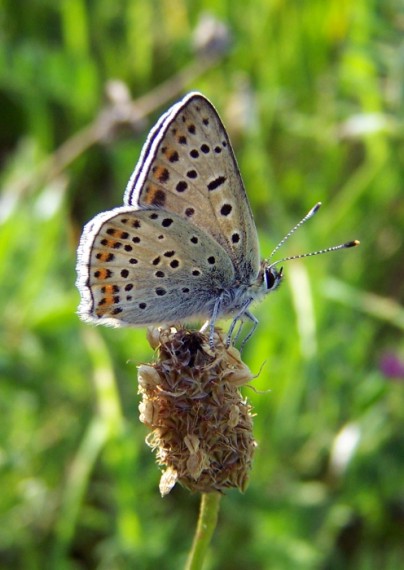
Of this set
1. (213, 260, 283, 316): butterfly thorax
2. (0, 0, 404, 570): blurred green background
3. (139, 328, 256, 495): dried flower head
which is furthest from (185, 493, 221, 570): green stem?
(0, 0, 404, 570): blurred green background

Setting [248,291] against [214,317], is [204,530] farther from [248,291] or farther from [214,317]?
[248,291]

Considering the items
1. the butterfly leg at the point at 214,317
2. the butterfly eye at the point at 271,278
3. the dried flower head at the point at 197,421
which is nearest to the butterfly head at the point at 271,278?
the butterfly eye at the point at 271,278

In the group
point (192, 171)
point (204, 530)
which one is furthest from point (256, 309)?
point (204, 530)

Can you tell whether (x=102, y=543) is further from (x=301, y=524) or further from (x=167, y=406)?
(x=167, y=406)

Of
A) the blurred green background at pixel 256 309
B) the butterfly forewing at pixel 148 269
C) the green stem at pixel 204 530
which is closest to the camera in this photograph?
the green stem at pixel 204 530

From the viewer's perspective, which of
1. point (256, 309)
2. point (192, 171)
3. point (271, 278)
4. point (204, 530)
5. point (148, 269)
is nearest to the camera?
point (204, 530)

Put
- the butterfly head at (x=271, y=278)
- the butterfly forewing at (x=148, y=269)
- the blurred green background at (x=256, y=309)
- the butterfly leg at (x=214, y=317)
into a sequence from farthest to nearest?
the blurred green background at (x=256, y=309)
the butterfly head at (x=271, y=278)
the butterfly forewing at (x=148, y=269)
the butterfly leg at (x=214, y=317)

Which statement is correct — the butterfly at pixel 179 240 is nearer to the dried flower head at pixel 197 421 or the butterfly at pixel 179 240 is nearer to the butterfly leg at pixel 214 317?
the butterfly leg at pixel 214 317
